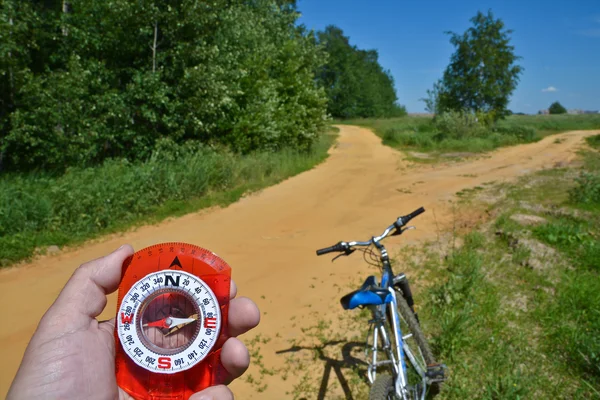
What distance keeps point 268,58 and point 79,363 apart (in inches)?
480

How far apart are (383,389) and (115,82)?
879cm

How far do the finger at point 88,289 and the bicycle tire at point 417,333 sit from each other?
2163 millimetres

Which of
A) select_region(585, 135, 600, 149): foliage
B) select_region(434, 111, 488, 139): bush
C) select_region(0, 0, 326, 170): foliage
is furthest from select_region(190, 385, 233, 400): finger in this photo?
select_region(585, 135, 600, 149): foliage

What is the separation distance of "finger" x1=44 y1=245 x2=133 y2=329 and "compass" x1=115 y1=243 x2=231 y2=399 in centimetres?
10

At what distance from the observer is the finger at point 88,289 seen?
1.35 metres

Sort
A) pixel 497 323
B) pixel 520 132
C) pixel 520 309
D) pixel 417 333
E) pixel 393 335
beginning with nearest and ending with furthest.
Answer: pixel 393 335 < pixel 417 333 < pixel 497 323 < pixel 520 309 < pixel 520 132

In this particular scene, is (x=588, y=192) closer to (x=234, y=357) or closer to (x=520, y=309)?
(x=520, y=309)

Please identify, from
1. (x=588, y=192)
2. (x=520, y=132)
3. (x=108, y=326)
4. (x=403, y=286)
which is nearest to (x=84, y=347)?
(x=108, y=326)

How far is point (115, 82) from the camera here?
30.3 feet

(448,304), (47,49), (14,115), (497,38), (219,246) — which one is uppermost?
(497,38)

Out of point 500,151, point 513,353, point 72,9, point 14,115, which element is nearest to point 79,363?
point 513,353

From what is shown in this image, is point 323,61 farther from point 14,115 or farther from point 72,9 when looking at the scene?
point 14,115

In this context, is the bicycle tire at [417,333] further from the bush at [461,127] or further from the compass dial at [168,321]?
the bush at [461,127]

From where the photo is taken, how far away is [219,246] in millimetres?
6055
